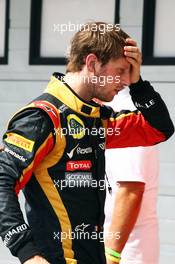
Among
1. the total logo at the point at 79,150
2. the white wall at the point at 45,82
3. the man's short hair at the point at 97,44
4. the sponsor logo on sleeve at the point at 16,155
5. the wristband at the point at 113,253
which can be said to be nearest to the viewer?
the sponsor logo on sleeve at the point at 16,155

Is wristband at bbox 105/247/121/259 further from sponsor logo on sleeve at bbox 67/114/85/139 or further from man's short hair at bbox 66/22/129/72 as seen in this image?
man's short hair at bbox 66/22/129/72

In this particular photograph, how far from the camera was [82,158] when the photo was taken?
3186 mm

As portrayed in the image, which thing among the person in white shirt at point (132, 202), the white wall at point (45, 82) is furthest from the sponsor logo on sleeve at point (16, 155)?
the white wall at point (45, 82)

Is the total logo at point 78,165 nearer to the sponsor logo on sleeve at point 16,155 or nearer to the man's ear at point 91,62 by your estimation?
the sponsor logo on sleeve at point 16,155

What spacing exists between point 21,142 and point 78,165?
0.26m

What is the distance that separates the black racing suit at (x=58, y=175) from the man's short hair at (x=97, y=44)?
11cm

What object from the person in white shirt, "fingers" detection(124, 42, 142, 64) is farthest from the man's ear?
the person in white shirt

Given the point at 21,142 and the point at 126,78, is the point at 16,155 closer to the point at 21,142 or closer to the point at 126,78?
the point at 21,142

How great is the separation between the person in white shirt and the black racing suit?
580 mm

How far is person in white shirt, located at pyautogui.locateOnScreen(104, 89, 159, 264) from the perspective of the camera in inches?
152

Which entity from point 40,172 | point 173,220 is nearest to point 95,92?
point 40,172

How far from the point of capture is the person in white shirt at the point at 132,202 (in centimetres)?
385

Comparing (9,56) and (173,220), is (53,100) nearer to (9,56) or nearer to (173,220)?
(173,220)

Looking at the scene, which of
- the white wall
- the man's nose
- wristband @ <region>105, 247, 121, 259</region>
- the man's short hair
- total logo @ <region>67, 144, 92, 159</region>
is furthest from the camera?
the white wall
